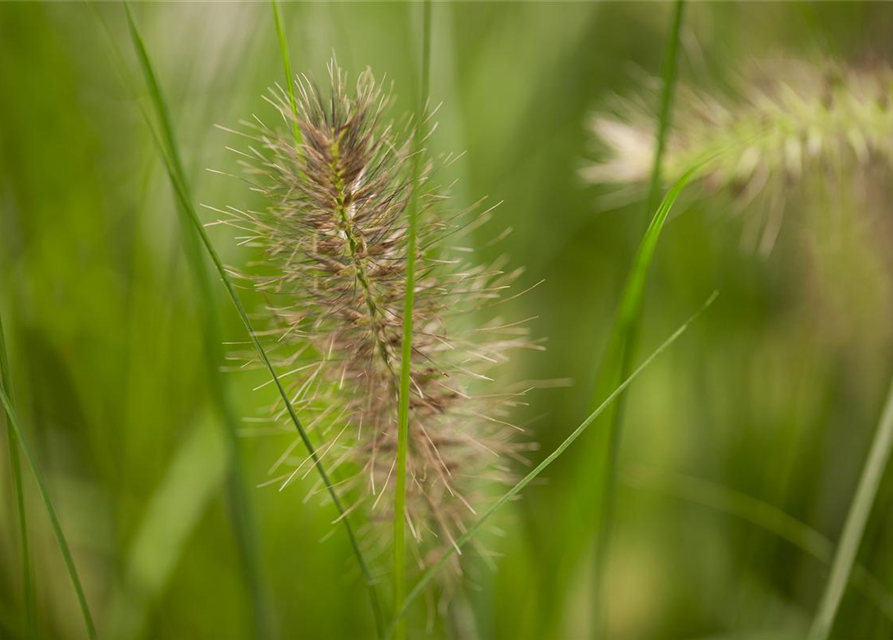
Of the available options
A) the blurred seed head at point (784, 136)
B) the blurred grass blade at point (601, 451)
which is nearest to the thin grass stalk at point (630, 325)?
the blurred grass blade at point (601, 451)

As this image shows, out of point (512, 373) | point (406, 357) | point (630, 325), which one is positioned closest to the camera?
point (406, 357)

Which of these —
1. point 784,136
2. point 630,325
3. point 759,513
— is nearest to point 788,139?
point 784,136

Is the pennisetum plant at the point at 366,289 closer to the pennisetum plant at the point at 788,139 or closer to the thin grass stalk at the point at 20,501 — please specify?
the thin grass stalk at the point at 20,501

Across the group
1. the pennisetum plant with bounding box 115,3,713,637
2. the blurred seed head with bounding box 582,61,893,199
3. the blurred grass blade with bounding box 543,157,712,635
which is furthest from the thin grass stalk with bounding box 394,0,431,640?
the blurred seed head with bounding box 582,61,893,199

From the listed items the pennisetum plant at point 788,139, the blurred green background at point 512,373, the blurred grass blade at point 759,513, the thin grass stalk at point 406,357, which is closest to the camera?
the thin grass stalk at point 406,357

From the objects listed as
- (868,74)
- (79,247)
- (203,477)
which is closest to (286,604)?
(203,477)

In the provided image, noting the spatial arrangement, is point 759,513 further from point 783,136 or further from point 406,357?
point 406,357

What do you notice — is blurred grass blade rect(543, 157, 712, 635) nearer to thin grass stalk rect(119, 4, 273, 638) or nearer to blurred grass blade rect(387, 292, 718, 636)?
blurred grass blade rect(387, 292, 718, 636)

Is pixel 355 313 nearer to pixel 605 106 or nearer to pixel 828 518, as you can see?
pixel 828 518
